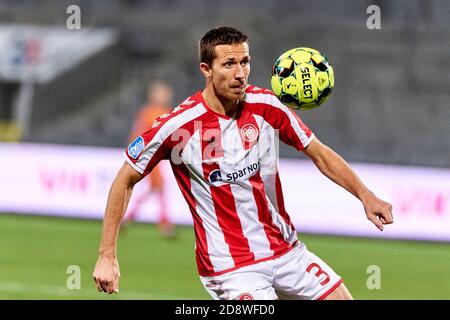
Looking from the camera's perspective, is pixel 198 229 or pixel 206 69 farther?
pixel 198 229

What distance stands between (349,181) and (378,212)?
0.29m

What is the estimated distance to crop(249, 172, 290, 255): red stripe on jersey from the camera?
5848 mm

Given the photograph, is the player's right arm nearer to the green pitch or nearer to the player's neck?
the player's neck

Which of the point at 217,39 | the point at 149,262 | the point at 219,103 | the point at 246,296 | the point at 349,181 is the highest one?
the point at 217,39

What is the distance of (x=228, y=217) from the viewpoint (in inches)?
229

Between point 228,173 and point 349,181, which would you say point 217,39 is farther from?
point 349,181

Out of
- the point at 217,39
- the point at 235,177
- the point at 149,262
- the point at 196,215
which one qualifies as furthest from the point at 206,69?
the point at 149,262

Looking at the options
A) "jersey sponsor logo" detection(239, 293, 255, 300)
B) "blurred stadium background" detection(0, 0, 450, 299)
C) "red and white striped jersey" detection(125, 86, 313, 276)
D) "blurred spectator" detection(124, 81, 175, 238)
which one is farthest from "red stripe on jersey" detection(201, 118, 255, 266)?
"blurred spectator" detection(124, 81, 175, 238)

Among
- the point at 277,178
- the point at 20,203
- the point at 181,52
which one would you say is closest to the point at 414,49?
the point at 181,52

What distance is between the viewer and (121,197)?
222 inches

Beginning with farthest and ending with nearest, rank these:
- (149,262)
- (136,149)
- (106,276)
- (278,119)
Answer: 1. (149,262)
2. (278,119)
3. (136,149)
4. (106,276)

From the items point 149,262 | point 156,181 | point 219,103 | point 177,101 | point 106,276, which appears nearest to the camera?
point 106,276
